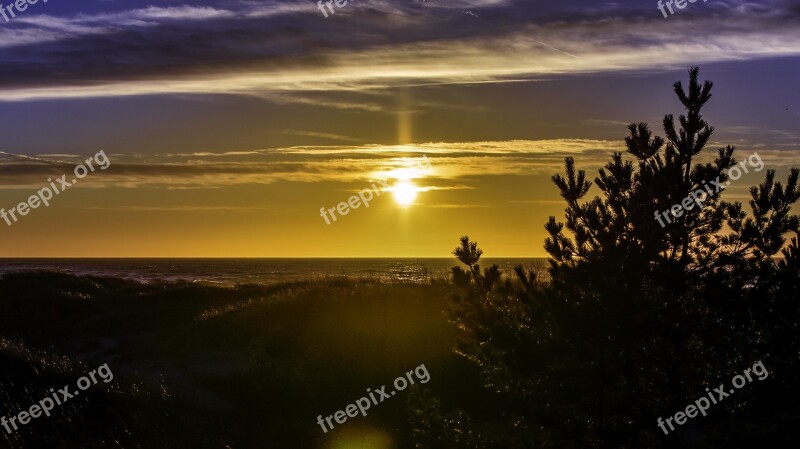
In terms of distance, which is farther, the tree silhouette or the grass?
the grass

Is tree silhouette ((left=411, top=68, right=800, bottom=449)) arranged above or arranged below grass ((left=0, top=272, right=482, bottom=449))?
above

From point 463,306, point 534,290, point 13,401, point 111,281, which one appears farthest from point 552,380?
point 111,281

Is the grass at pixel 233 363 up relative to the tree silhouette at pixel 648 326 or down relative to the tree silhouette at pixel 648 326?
down

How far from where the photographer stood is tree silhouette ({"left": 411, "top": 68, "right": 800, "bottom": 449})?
304 inches

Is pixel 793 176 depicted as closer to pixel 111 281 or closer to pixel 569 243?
pixel 569 243

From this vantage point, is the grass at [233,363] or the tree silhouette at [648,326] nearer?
the tree silhouette at [648,326]

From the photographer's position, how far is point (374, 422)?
15.9 metres

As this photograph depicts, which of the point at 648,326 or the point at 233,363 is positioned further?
the point at 233,363

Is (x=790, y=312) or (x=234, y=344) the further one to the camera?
(x=234, y=344)

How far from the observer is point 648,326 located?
7.84 m

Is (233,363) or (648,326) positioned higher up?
(648,326)

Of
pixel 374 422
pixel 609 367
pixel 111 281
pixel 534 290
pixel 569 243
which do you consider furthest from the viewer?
pixel 111 281

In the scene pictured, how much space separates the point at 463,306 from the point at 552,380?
1.72 metres

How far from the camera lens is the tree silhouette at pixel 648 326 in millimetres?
7723
